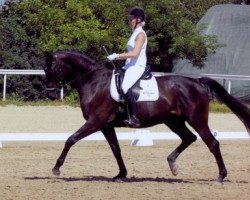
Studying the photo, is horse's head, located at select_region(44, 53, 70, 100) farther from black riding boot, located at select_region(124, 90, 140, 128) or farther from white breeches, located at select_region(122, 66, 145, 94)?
black riding boot, located at select_region(124, 90, 140, 128)

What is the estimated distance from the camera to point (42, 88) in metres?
28.5

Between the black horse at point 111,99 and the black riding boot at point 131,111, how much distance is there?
87mm

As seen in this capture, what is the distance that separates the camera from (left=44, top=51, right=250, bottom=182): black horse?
11070 millimetres

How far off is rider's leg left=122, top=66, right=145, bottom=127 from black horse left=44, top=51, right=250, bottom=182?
10cm

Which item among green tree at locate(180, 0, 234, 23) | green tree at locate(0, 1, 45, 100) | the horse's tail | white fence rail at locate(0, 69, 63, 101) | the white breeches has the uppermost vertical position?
the white breeches

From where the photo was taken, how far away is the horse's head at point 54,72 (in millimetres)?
11320

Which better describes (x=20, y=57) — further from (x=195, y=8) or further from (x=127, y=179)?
(x=195, y=8)

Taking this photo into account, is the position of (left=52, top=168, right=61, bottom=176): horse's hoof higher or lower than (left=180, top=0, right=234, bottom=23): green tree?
higher

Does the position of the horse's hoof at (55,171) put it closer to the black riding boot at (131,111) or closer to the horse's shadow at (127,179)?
the horse's shadow at (127,179)

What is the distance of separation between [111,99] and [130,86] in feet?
1.06

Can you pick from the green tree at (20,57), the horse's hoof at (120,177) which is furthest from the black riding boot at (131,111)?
the green tree at (20,57)

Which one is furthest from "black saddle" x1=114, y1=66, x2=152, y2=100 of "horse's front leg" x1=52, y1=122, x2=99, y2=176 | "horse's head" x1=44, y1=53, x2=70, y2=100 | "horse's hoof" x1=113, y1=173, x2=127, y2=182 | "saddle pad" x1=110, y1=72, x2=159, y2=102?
"horse's hoof" x1=113, y1=173, x2=127, y2=182

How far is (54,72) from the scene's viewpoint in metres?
11.3

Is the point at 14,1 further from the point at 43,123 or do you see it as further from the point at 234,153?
the point at 234,153
